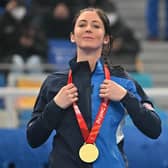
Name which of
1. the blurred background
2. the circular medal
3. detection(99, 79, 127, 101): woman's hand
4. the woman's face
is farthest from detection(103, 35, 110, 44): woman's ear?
the blurred background

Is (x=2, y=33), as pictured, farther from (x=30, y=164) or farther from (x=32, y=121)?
(x=32, y=121)

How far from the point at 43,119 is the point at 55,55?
5567 millimetres

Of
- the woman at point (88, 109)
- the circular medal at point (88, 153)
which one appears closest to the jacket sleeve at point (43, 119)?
the woman at point (88, 109)

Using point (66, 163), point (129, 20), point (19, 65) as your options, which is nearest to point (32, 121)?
point (66, 163)

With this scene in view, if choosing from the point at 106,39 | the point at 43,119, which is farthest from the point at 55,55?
the point at 43,119

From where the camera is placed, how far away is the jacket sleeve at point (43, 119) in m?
2.64

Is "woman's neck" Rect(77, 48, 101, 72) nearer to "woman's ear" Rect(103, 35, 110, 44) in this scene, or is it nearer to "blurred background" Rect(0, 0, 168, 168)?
"woman's ear" Rect(103, 35, 110, 44)

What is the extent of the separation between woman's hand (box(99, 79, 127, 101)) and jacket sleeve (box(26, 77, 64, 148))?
197 mm

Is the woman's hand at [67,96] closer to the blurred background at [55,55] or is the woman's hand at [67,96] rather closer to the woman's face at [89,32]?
the woman's face at [89,32]

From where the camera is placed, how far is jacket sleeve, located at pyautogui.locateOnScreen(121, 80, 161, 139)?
262cm

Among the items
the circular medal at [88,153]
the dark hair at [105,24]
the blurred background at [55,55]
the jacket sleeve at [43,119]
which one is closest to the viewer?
the circular medal at [88,153]

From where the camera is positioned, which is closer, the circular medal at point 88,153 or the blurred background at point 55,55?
the circular medal at point 88,153

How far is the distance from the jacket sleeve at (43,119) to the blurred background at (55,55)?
1.36 meters

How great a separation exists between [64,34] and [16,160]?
4.86 metres
